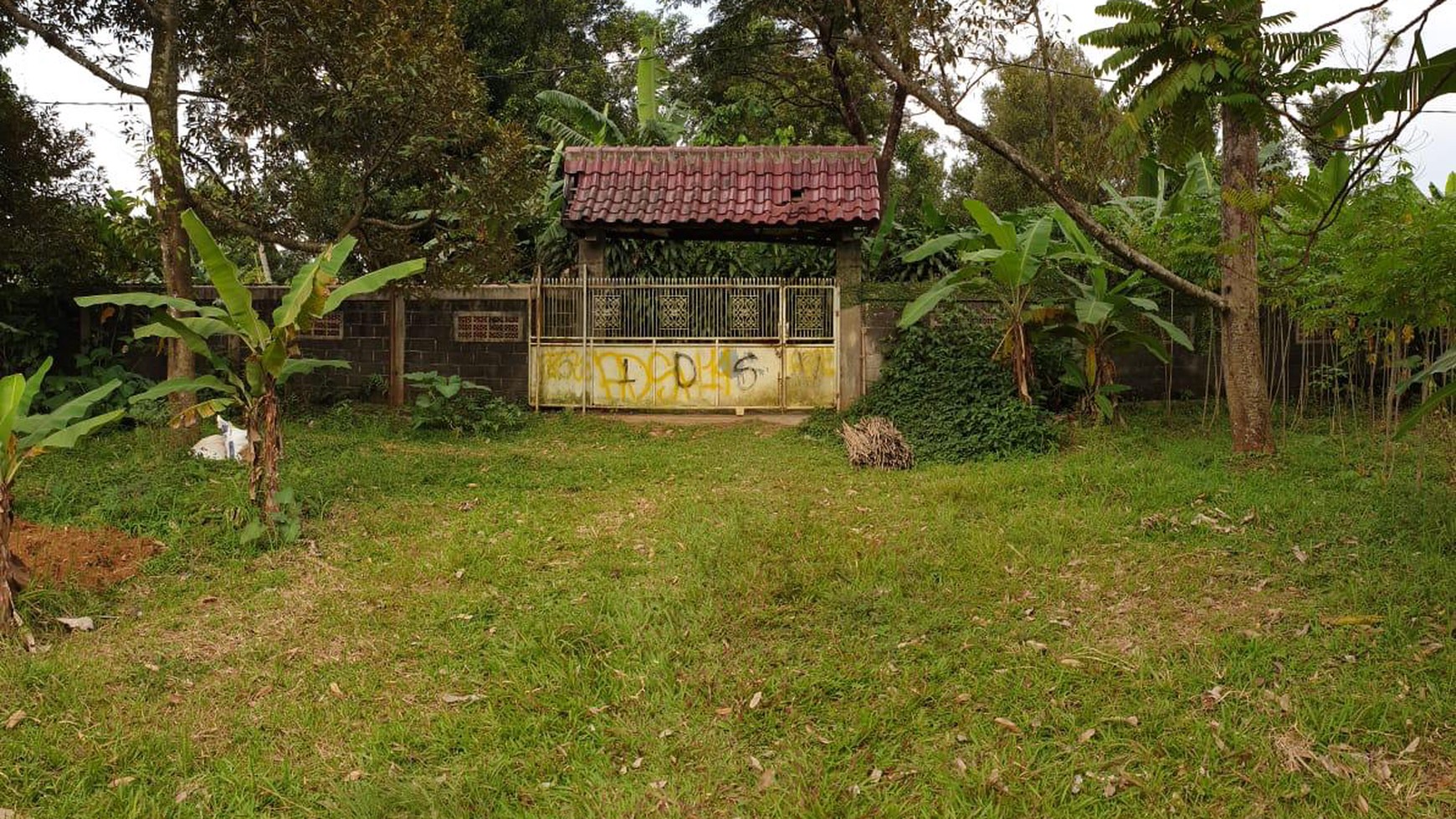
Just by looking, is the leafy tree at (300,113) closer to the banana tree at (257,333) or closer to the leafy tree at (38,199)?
the leafy tree at (38,199)

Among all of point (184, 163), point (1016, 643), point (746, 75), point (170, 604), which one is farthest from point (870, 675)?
point (746, 75)

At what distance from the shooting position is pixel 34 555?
5320 millimetres

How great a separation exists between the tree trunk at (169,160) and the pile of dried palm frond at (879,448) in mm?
6858

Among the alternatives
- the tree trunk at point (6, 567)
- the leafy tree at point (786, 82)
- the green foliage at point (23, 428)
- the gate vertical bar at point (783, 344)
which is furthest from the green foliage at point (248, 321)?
the leafy tree at point (786, 82)

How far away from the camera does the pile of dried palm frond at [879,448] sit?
28.5ft

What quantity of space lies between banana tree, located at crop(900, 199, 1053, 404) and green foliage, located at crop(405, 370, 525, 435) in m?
4.84

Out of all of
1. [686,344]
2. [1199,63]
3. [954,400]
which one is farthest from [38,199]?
[1199,63]

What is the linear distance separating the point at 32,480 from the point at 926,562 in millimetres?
7252

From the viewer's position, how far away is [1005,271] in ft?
30.6

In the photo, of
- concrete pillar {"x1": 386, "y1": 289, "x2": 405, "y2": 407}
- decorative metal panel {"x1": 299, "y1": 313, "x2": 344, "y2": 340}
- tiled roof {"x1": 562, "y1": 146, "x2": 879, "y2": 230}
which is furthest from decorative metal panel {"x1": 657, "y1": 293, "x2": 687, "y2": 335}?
decorative metal panel {"x1": 299, "y1": 313, "x2": 344, "y2": 340}

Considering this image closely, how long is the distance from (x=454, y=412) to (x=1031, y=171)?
6.97 meters

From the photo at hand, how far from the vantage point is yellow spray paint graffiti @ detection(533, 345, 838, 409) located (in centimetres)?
1191

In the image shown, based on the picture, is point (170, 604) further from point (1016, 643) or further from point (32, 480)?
point (1016, 643)

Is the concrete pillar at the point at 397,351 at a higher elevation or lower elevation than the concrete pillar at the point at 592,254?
lower
